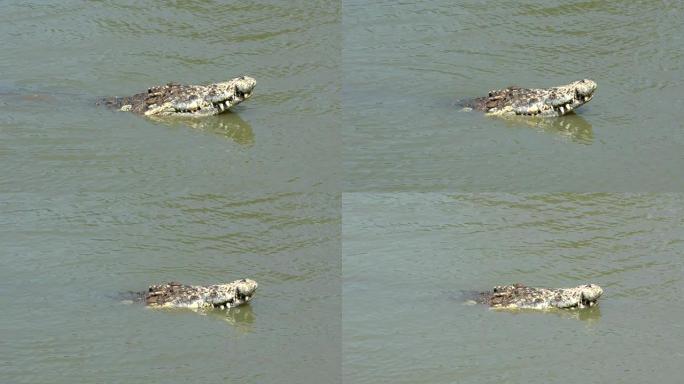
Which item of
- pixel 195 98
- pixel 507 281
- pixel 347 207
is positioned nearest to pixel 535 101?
pixel 507 281

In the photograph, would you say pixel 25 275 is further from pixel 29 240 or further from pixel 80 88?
pixel 80 88

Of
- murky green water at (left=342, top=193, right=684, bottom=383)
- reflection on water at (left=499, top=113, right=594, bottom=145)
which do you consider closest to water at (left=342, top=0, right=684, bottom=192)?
reflection on water at (left=499, top=113, right=594, bottom=145)

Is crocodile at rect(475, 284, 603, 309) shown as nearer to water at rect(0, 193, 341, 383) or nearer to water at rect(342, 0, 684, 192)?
water at rect(342, 0, 684, 192)

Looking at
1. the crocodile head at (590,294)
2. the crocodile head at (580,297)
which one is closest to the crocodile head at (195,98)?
the crocodile head at (580,297)

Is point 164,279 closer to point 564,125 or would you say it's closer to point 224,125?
point 224,125

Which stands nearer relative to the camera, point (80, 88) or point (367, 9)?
point (80, 88)

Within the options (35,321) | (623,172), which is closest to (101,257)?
(35,321)
